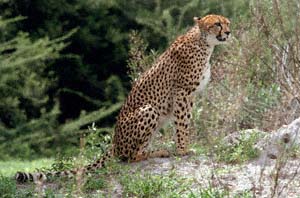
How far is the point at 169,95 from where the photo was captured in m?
8.09

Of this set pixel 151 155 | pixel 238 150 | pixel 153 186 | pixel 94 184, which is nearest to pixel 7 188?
pixel 94 184

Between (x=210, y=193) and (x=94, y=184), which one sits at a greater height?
(x=210, y=193)

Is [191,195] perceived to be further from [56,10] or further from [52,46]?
[56,10]

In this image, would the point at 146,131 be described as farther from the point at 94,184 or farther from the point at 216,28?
the point at 94,184

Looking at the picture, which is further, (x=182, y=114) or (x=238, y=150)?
(x=182, y=114)

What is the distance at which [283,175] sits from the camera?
6.58 m

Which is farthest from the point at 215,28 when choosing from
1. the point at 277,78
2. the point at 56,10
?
the point at 56,10

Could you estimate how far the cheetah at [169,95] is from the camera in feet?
26.0

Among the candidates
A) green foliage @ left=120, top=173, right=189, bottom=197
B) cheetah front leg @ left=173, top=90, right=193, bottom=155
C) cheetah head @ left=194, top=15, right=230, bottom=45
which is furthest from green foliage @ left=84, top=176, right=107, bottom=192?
cheetah head @ left=194, top=15, right=230, bottom=45

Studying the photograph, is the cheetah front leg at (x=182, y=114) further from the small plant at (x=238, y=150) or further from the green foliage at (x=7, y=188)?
the green foliage at (x=7, y=188)

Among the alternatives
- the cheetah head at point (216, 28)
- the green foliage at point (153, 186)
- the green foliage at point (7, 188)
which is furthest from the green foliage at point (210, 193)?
the cheetah head at point (216, 28)

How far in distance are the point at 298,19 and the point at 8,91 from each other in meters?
7.96

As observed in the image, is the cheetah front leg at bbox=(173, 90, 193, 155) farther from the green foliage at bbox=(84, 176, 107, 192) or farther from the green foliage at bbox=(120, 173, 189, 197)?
the green foliage at bbox=(84, 176, 107, 192)

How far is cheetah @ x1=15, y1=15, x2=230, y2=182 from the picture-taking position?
7.93 metres
